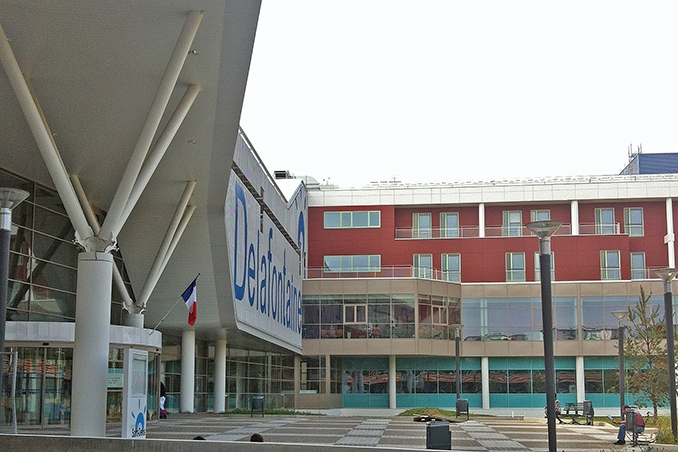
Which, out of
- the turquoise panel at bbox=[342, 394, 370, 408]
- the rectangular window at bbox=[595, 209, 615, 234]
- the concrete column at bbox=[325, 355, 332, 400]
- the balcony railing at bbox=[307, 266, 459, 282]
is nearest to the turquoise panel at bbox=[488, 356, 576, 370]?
the balcony railing at bbox=[307, 266, 459, 282]

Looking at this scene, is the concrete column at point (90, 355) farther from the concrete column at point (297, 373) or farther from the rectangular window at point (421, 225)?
the rectangular window at point (421, 225)

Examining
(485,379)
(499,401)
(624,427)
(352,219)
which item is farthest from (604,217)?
(624,427)

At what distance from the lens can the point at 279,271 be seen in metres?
46.1

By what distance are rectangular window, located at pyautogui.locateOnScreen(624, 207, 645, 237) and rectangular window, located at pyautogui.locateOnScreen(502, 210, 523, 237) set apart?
22.4 ft

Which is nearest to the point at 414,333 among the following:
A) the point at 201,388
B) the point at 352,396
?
the point at 352,396

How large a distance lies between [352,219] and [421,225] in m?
4.71

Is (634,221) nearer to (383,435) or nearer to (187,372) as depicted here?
(187,372)

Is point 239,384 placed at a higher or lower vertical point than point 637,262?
lower

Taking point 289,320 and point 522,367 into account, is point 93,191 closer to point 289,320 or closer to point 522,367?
point 289,320

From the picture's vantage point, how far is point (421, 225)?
64688 millimetres

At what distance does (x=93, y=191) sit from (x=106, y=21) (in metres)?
10.3

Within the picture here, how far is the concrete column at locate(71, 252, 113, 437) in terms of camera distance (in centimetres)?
1953

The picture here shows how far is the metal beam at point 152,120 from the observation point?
1845 cm

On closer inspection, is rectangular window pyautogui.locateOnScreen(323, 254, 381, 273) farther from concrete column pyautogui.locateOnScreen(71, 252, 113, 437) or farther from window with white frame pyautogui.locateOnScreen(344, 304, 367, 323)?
concrete column pyautogui.locateOnScreen(71, 252, 113, 437)
